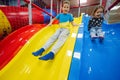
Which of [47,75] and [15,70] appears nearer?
[47,75]

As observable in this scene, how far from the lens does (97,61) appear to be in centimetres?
156

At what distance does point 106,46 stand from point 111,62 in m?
0.39

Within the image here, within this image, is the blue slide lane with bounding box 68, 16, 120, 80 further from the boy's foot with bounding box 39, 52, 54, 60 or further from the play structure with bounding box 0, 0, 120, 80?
the boy's foot with bounding box 39, 52, 54, 60

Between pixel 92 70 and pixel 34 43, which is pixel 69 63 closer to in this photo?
pixel 92 70

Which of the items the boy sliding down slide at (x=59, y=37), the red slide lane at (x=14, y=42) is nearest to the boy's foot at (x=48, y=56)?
the boy sliding down slide at (x=59, y=37)

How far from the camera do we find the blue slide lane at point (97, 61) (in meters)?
1.35

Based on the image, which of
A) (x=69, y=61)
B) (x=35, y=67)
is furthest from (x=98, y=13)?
(x=35, y=67)

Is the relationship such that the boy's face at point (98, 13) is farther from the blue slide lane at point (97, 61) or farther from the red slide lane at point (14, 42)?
the red slide lane at point (14, 42)

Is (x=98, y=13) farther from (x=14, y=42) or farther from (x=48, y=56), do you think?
(x=14, y=42)

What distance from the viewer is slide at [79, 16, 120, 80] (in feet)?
4.49

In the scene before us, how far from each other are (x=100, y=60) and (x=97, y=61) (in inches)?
1.7

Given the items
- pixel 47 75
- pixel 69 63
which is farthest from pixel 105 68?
pixel 47 75

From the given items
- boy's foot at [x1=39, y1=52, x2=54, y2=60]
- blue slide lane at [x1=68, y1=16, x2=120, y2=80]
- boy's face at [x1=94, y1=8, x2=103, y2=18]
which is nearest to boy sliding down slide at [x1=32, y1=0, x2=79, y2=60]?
boy's foot at [x1=39, y1=52, x2=54, y2=60]

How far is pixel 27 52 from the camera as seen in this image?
194 cm
